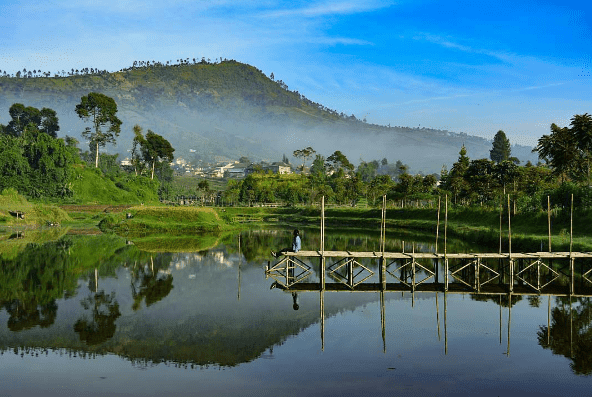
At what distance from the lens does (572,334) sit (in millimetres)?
24328

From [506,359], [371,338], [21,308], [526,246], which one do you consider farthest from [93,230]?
[506,359]

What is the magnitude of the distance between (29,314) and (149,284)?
30.2 ft

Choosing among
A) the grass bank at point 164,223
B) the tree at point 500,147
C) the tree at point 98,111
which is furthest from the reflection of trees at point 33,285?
the tree at point 500,147

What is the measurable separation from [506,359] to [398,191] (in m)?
91.6

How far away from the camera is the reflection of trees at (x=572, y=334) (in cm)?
2116

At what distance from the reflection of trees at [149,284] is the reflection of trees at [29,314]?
4104 mm

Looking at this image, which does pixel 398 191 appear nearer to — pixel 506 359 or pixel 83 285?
pixel 83 285

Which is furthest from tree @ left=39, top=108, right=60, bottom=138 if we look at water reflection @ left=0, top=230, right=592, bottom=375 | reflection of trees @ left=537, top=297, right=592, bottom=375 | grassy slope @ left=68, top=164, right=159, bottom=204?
reflection of trees @ left=537, top=297, right=592, bottom=375

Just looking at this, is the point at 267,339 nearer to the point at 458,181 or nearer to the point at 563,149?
the point at 563,149

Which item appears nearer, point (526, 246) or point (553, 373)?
point (553, 373)

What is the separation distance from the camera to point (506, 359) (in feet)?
70.2

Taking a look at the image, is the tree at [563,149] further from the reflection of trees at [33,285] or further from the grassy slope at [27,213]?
the grassy slope at [27,213]

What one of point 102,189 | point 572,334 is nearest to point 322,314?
point 572,334

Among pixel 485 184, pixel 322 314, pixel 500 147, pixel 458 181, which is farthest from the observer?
pixel 500 147
